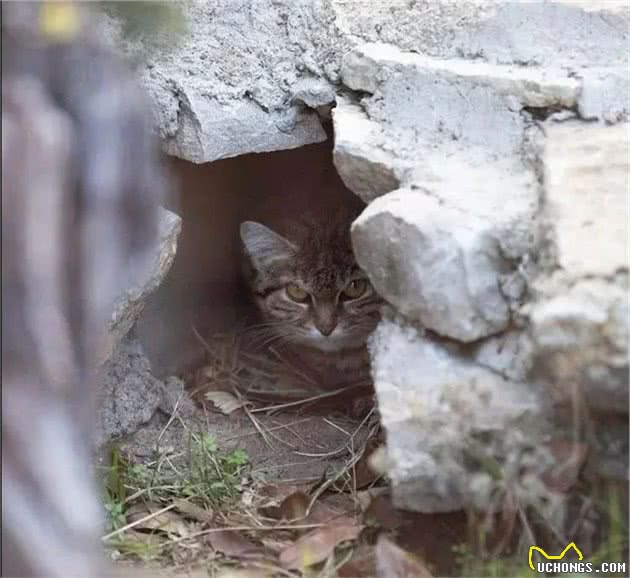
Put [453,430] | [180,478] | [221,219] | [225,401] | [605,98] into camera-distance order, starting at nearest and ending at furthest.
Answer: [453,430]
[605,98]
[180,478]
[225,401]
[221,219]

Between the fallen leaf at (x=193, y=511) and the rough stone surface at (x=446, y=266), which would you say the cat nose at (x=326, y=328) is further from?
the rough stone surface at (x=446, y=266)

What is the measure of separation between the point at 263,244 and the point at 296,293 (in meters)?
0.22

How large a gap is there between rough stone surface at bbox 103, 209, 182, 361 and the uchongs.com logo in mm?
1138

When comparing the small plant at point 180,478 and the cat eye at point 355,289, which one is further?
the cat eye at point 355,289

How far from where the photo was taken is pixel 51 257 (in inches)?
59.9

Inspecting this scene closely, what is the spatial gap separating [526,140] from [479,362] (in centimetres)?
62

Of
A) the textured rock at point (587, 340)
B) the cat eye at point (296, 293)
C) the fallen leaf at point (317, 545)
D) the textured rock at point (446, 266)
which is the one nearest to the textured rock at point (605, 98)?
the textured rock at point (446, 266)

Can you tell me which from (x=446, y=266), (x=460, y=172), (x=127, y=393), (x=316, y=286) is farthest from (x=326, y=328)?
(x=446, y=266)

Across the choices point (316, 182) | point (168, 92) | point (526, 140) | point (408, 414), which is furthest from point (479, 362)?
point (316, 182)

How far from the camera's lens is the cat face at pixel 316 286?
137 inches

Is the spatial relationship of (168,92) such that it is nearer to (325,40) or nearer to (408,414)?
(325,40)

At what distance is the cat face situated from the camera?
11.4 ft

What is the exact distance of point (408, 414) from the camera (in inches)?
77.5

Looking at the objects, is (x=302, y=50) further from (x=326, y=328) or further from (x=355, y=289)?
(x=326, y=328)
